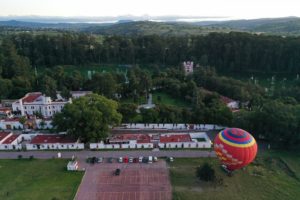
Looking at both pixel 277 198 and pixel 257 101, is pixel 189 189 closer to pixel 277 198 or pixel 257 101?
pixel 277 198

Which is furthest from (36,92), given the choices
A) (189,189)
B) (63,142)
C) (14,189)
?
(189,189)

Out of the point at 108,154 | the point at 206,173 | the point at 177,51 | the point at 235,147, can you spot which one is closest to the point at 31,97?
the point at 108,154

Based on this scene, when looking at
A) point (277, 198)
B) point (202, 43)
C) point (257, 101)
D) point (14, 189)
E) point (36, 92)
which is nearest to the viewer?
point (277, 198)

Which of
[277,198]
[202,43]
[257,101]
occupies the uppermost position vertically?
[202,43]

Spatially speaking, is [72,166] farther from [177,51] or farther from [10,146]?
[177,51]

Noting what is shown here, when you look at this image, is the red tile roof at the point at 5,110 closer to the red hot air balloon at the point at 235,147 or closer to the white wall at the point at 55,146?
the white wall at the point at 55,146

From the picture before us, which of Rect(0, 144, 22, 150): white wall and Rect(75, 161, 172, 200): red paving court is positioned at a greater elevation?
Rect(0, 144, 22, 150): white wall

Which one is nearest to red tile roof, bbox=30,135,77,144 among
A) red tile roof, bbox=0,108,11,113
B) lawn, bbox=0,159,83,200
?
lawn, bbox=0,159,83,200

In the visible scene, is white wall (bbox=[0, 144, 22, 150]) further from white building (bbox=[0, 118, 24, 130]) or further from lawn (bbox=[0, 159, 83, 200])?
white building (bbox=[0, 118, 24, 130])
